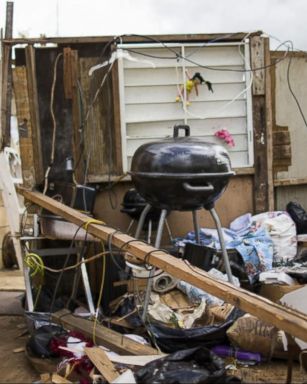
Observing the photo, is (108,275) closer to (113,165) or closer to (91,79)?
(113,165)

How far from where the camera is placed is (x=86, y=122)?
6242 millimetres

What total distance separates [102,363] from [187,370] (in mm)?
924

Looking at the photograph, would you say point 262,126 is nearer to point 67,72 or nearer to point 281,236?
point 281,236

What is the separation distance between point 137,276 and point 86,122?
191 centimetres

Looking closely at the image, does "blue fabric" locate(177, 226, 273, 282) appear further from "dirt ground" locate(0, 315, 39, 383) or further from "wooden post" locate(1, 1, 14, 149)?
"wooden post" locate(1, 1, 14, 149)

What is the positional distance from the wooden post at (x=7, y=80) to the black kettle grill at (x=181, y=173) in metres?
2.07

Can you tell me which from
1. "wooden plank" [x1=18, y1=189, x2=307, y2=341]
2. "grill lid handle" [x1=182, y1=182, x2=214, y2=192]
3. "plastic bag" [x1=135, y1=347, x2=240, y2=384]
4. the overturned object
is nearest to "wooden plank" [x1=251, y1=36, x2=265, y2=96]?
"grill lid handle" [x1=182, y1=182, x2=214, y2=192]

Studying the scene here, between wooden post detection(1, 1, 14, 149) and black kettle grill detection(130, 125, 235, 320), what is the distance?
207cm

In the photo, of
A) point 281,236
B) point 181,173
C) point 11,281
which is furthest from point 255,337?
point 11,281

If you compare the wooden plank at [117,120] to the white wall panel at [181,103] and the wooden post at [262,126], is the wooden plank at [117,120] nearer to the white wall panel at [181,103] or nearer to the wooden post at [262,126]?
the white wall panel at [181,103]

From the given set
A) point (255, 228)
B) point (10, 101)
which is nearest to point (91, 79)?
point (10, 101)

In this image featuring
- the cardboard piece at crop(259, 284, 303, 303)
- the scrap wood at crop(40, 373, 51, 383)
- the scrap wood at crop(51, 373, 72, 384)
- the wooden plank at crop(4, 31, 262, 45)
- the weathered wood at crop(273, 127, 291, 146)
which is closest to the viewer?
the scrap wood at crop(51, 373, 72, 384)

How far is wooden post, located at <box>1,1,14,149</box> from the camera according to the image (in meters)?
6.06

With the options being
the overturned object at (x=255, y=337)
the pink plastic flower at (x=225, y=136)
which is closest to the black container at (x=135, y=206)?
the pink plastic flower at (x=225, y=136)
